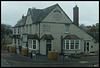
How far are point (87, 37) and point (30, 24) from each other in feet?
40.7

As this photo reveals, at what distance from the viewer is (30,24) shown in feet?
120

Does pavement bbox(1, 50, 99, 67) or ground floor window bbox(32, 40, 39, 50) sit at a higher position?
ground floor window bbox(32, 40, 39, 50)

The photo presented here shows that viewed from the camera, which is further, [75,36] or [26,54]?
[75,36]

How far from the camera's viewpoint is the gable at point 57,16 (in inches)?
1262

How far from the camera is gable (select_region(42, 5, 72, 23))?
32.1m

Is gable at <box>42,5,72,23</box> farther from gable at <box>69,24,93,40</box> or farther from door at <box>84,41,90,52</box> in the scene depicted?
door at <box>84,41,90,52</box>

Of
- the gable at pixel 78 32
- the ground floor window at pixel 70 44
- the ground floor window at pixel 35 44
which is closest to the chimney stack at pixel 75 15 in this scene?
the gable at pixel 78 32

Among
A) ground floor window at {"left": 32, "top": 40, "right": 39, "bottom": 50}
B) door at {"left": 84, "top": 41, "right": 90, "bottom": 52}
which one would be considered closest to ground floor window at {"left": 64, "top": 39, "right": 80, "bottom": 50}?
door at {"left": 84, "top": 41, "right": 90, "bottom": 52}

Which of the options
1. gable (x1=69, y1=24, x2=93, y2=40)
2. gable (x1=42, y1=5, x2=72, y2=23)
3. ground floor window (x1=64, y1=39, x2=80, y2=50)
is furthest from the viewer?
gable (x1=69, y1=24, x2=93, y2=40)

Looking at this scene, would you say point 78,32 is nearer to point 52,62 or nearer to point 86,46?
point 86,46

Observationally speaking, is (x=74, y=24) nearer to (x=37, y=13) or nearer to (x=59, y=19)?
(x=59, y=19)

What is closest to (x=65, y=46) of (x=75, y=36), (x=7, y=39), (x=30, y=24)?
(x=75, y=36)

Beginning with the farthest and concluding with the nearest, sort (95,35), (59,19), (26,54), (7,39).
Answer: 1. (7,39)
2. (95,35)
3. (59,19)
4. (26,54)

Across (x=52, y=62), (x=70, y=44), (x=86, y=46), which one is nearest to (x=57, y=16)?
(x=70, y=44)
